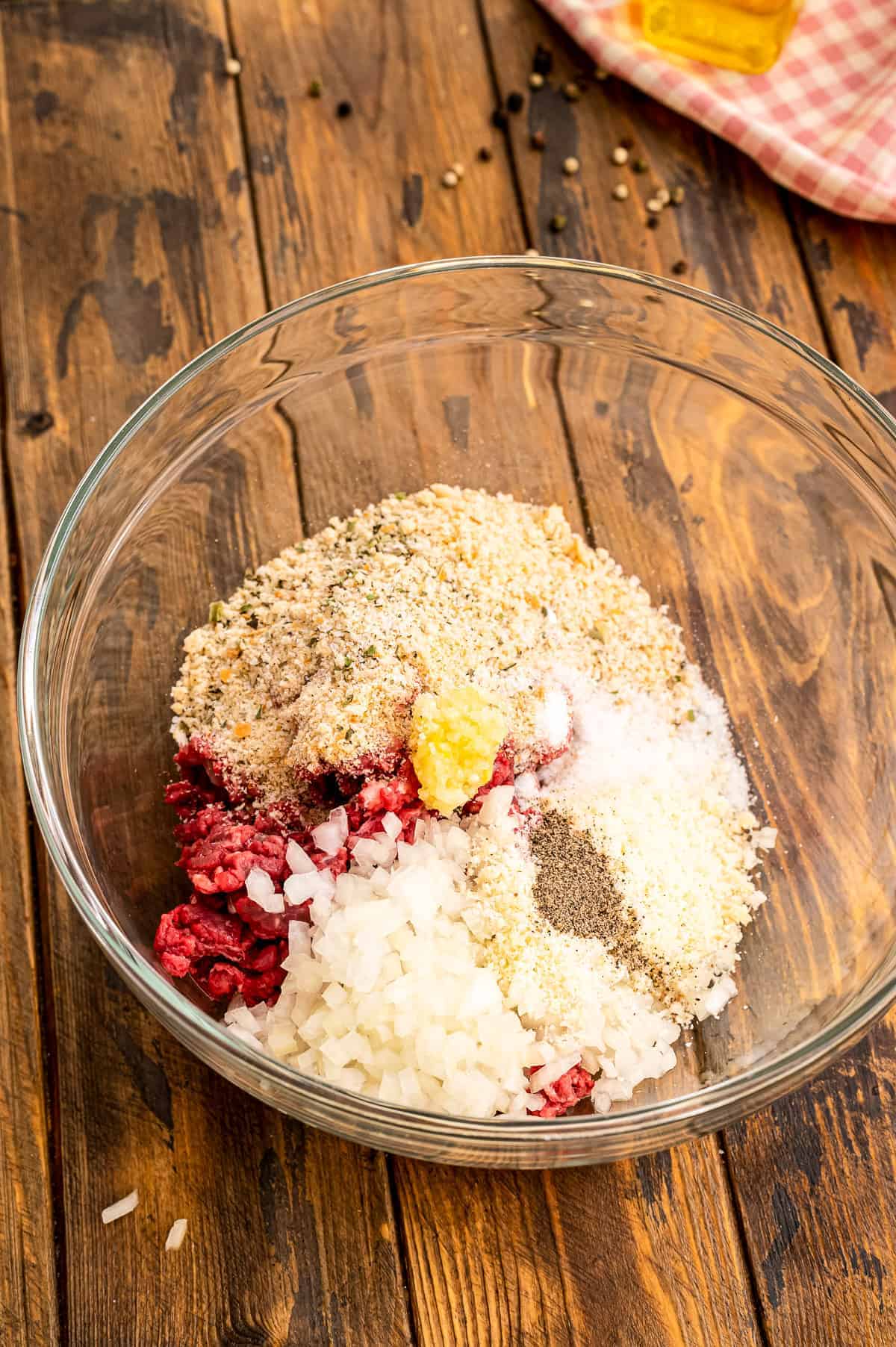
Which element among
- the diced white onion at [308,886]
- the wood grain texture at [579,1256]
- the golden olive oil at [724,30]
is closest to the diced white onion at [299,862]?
the diced white onion at [308,886]

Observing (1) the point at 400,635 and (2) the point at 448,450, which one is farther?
(2) the point at 448,450

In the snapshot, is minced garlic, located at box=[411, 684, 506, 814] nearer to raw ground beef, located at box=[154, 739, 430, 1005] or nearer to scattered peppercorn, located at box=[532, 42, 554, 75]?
raw ground beef, located at box=[154, 739, 430, 1005]

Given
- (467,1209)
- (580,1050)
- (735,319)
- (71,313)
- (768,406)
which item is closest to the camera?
(580,1050)

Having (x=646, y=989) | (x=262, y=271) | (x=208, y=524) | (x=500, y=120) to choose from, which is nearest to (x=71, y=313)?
(x=262, y=271)

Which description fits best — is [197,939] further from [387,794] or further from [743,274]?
[743,274]

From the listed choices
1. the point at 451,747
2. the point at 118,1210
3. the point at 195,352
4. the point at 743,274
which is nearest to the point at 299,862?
the point at 451,747

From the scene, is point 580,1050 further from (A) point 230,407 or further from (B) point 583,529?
(A) point 230,407

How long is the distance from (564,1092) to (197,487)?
3.58 ft

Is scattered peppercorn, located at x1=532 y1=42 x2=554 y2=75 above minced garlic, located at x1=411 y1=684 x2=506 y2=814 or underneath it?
above

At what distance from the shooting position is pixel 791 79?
2.28m

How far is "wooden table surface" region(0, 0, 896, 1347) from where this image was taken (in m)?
1.68

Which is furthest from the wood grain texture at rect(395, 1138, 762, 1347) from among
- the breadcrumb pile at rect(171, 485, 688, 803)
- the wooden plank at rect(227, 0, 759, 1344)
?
the breadcrumb pile at rect(171, 485, 688, 803)

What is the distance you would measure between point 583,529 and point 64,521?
839mm

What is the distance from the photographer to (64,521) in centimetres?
171
